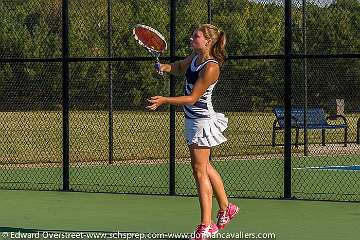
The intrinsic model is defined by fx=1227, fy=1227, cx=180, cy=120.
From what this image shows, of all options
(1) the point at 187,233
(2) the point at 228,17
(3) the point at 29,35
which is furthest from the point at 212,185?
(3) the point at 29,35

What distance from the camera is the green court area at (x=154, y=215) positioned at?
424 inches

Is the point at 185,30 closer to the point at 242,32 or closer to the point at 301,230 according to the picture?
the point at 242,32

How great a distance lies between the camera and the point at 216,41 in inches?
405

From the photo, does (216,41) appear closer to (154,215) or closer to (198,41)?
(198,41)

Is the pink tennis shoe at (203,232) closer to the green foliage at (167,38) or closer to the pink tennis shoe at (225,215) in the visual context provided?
the pink tennis shoe at (225,215)

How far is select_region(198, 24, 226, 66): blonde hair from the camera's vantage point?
10242 millimetres

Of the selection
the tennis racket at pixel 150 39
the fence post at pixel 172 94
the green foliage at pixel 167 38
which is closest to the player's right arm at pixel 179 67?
the tennis racket at pixel 150 39

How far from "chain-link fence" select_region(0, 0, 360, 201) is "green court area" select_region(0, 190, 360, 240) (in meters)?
0.71

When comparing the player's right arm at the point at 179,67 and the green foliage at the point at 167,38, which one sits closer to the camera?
the player's right arm at the point at 179,67

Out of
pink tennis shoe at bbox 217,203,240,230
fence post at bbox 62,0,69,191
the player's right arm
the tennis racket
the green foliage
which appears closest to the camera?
pink tennis shoe at bbox 217,203,240,230

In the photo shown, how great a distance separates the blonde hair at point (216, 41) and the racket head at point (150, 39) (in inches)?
28.3

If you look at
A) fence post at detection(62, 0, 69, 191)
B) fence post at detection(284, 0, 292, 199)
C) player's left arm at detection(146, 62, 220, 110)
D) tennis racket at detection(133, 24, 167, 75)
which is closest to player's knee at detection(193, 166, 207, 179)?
player's left arm at detection(146, 62, 220, 110)

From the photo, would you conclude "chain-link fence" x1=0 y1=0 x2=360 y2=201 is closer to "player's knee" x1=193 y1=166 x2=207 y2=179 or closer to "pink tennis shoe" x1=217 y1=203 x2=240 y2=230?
"pink tennis shoe" x1=217 y1=203 x2=240 y2=230

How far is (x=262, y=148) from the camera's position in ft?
79.2
